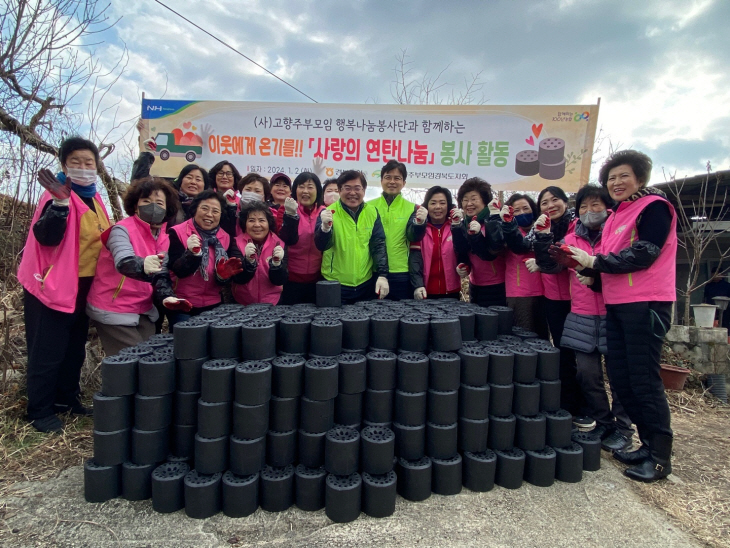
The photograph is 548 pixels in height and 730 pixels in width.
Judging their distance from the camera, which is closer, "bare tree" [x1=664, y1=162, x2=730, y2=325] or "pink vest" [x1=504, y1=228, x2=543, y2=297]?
"pink vest" [x1=504, y1=228, x2=543, y2=297]

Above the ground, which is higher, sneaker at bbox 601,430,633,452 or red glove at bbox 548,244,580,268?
red glove at bbox 548,244,580,268

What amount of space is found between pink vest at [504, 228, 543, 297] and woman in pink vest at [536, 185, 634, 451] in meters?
0.33

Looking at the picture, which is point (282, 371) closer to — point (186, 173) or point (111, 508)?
point (111, 508)

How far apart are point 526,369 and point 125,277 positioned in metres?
2.93

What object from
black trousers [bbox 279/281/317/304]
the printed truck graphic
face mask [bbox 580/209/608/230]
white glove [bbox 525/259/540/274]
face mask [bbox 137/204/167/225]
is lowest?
black trousers [bbox 279/281/317/304]

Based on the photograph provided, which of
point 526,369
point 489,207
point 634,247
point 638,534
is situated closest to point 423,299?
point 489,207

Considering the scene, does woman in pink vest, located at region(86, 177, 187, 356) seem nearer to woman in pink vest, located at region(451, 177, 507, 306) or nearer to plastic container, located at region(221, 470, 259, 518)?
plastic container, located at region(221, 470, 259, 518)

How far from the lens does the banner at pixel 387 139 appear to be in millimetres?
4879

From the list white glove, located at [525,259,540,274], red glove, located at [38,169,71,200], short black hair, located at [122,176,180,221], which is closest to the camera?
red glove, located at [38,169,71,200]

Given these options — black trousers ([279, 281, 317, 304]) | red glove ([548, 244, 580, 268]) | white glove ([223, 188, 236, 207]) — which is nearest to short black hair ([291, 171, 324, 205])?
white glove ([223, 188, 236, 207])

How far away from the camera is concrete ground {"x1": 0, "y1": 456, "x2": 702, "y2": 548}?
6.17 feet

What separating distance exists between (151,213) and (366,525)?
8.48 feet

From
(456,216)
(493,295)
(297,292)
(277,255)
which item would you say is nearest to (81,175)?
(277,255)

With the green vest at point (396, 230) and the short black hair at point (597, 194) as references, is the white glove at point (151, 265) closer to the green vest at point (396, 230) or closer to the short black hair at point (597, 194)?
the green vest at point (396, 230)
